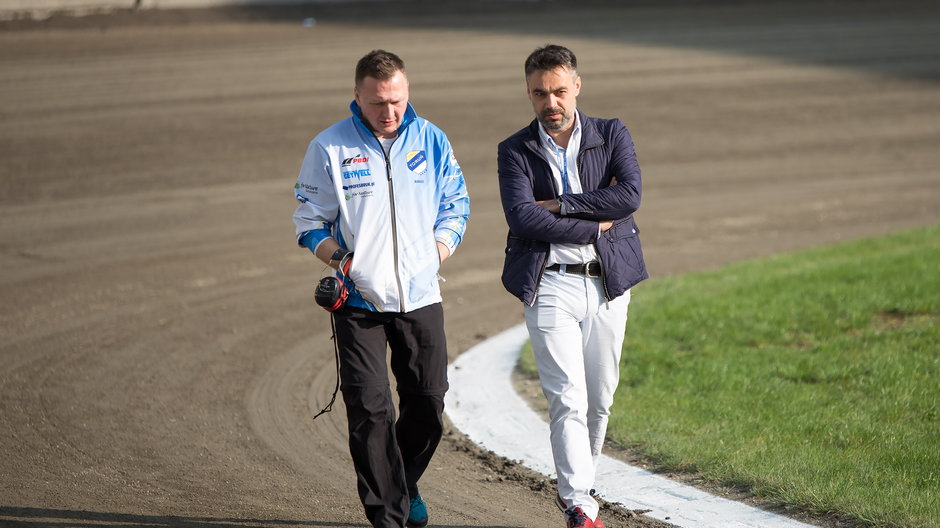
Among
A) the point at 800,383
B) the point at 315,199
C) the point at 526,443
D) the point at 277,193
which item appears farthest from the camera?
the point at 277,193

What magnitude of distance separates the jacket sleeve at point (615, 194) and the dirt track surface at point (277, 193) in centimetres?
157

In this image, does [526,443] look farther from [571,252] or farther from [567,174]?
[567,174]

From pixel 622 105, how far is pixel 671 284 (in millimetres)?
Result: 8991

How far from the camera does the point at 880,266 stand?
9.82 m

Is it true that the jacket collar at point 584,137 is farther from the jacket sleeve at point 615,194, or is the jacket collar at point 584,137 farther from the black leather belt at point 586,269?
the black leather belt at point 586,269

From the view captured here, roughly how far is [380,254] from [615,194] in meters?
1.14

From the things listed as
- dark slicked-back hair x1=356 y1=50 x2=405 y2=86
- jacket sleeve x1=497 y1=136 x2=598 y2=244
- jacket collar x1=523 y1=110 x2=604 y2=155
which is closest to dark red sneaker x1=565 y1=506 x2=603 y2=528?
jacket sleeve x1=497 y1=136 x2=598 y2=244

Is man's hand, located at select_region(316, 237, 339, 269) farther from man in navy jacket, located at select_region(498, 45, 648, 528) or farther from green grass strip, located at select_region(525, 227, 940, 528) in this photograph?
green grass strip, located at select_region(525, 227, 940, 528)

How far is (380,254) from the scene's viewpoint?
16.1 feet

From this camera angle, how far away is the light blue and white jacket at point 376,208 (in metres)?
4.89

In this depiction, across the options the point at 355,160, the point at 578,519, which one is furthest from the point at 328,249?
the point at 578,519

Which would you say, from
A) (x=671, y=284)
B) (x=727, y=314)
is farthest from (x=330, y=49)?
(x=727, y=314)

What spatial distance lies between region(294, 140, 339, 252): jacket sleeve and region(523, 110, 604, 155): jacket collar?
37.5 inches

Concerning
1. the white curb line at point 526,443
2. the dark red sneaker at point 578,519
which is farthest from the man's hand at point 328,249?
the white curb line at point 526,443
